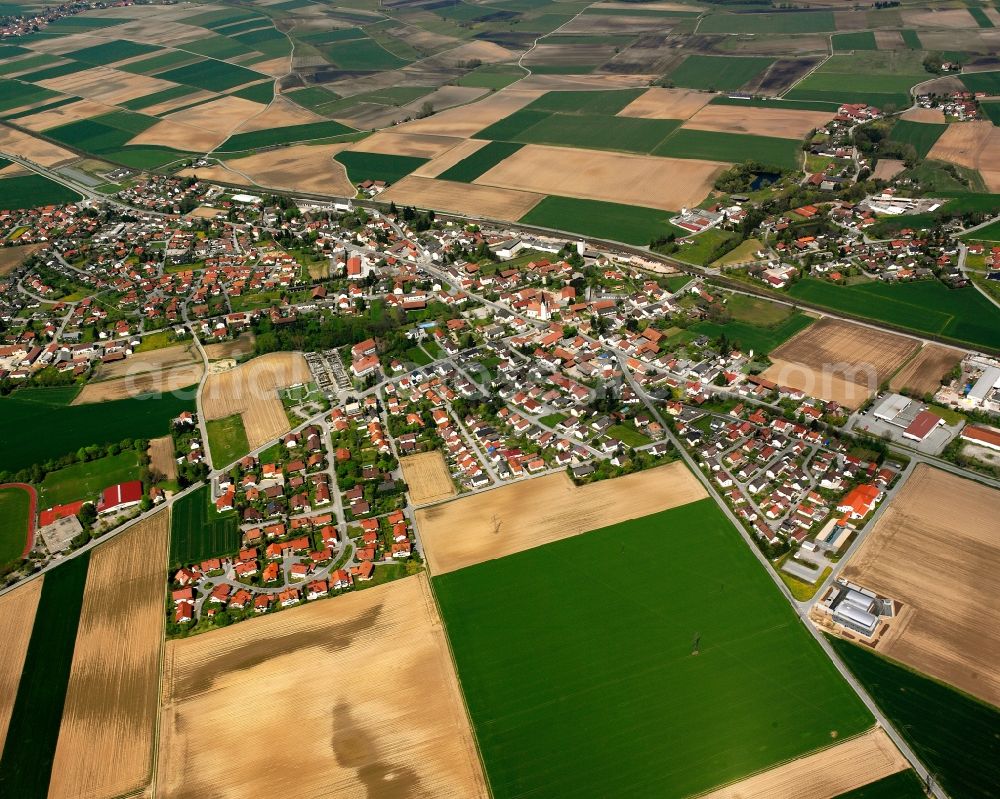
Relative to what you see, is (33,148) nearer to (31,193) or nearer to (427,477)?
(31,193)

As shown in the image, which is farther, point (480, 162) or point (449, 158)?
point (449, 158)

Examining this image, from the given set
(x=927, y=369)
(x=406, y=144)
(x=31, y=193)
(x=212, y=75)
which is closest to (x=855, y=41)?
(x=406, y=144)

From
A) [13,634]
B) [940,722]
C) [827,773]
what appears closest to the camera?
[827,773]

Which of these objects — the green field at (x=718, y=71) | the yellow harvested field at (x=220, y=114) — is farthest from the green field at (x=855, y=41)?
the yellow harvested field at (x=220, y=114)

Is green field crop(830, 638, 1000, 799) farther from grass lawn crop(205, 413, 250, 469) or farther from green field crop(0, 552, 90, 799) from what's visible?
grass lawn crop(205, 413, 250, 469)

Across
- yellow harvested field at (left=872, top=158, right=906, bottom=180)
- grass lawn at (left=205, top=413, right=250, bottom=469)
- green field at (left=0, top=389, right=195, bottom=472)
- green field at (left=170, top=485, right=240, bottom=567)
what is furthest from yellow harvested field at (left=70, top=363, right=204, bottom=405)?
yellow harvested field at (left=872, top=158, right=906, bottom=180)

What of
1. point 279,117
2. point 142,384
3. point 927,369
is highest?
point 279,117

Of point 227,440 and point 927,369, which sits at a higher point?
point 927,369
